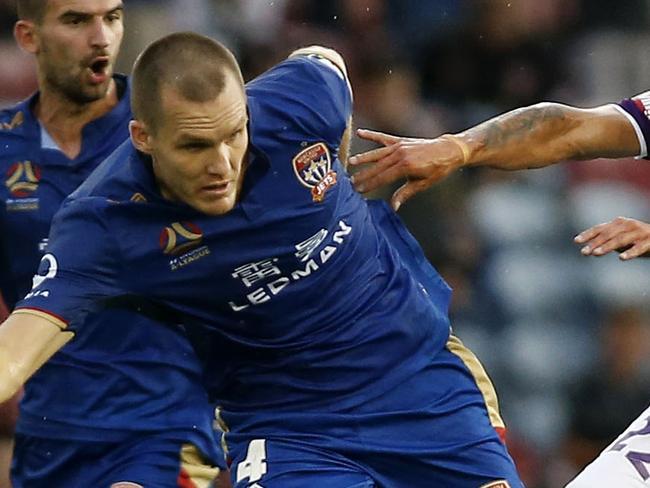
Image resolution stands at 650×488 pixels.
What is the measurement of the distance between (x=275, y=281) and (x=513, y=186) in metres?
4.55

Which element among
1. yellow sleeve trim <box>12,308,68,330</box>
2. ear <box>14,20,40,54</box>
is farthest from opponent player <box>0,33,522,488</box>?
ear <box>14,20,40,54</box>

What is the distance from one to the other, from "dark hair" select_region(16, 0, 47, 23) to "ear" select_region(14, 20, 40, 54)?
0.02 meters

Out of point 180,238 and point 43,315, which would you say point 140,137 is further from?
point 43,315

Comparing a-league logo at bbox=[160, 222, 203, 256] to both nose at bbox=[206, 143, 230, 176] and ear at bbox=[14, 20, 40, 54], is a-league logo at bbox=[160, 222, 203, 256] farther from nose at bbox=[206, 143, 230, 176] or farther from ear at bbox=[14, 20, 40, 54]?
ear at bbox=[14, 20, 40, 54]

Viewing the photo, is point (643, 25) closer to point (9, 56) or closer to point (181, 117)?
point (9, 56)

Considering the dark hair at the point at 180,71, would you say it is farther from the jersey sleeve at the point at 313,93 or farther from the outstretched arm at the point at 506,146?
the outstretched arm at the point at 506,146

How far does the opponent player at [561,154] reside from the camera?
4.95 m

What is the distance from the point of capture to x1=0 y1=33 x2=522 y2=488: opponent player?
4.67 m

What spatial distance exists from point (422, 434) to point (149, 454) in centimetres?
101

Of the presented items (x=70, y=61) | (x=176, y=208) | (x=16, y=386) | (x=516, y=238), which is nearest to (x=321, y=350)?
(x=176, y=208)

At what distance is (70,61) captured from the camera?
18.5 feet

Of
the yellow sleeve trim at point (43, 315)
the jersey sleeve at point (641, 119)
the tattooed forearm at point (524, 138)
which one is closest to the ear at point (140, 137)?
the yellow sleeve trim at point (43, 315)

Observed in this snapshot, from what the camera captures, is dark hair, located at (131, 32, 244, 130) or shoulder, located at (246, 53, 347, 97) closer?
dark hair, located at (131, 32, 244, 130)

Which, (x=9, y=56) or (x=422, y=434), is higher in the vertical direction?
(x=422, y=434)
